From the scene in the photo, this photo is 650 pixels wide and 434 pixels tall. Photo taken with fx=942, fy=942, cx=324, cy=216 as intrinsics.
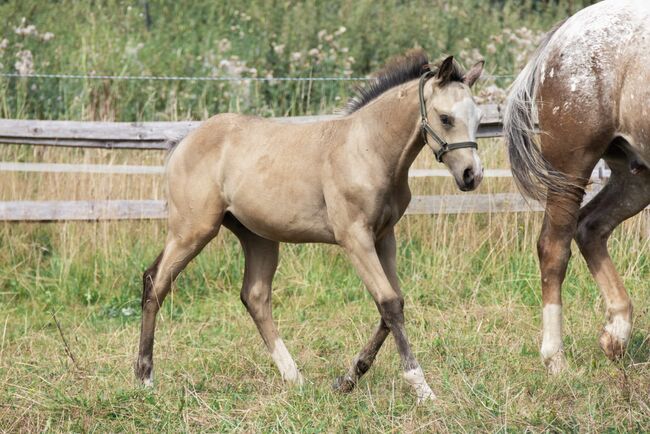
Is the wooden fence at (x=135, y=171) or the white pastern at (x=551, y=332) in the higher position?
the white pastern at (x=551, y=332)

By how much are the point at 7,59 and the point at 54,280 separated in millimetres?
4007

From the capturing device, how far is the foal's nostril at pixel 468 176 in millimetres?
4348

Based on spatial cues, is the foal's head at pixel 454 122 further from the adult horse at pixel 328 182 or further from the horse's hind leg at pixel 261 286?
the horse's hind leg at pixel 261 286

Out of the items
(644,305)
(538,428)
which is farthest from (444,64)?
(644,305)

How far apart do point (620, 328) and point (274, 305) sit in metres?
2.70

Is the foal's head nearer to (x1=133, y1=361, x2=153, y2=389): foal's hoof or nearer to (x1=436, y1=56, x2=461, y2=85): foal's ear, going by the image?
(x1=436, y1=56, x2=461, y2=85): foal's ear

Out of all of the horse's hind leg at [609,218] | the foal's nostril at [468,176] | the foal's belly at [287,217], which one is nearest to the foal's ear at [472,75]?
the foal's nostril at [468,176]

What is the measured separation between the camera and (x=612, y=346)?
202 inches

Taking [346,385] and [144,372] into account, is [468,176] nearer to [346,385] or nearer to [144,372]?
[346,385]

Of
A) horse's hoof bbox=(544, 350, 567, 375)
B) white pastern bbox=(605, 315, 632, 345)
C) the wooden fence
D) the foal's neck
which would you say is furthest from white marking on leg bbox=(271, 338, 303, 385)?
the wooden fence

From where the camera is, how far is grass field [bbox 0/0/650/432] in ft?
14.0

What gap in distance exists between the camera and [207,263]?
24.2ft

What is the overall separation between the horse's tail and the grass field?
951 millimetres

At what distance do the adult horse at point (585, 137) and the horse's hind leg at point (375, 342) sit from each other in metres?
0.93
